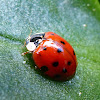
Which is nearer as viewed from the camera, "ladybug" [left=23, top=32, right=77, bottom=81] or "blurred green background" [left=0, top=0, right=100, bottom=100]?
"blurred green background" [left=0, top=0, right=100, bottom=100]

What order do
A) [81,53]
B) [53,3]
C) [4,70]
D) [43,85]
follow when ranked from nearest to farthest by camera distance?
1. [4,70]
2. [43,85]
3. [81,53]
4. [53,3]

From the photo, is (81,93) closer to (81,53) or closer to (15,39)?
(81,53)

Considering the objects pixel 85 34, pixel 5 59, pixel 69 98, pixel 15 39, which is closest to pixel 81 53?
pixel 85 34

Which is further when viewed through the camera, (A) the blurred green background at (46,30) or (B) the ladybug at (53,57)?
(B) the ladybug at (53,57)
